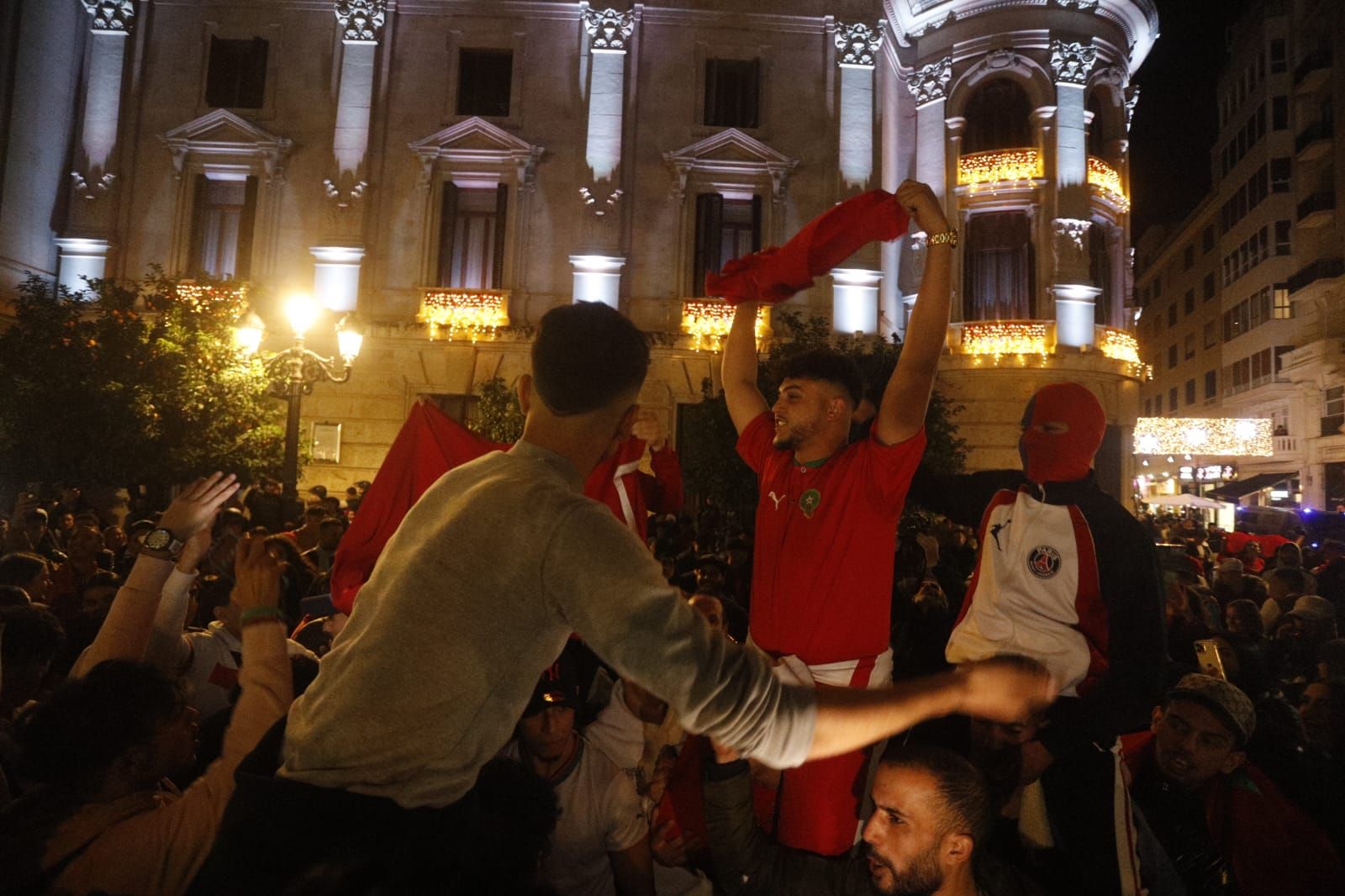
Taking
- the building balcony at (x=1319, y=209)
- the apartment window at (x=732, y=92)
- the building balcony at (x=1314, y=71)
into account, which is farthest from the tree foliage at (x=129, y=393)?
the building balcony at (x=1314, y=71)

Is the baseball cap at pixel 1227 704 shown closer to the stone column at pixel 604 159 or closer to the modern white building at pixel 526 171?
the modern white building at pixel 526 171

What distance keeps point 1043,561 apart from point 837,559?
27.1 inches

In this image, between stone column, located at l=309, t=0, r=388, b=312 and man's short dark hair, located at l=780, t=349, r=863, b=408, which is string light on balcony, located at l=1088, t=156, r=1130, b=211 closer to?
stone column, located at l=309, t=0, r=388, b=312

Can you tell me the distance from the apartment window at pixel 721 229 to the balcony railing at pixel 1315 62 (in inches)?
997

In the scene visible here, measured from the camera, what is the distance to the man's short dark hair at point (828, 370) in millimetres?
3086

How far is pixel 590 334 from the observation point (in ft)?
5.68

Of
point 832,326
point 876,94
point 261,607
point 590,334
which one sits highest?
point 876,94

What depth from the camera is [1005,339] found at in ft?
62.3

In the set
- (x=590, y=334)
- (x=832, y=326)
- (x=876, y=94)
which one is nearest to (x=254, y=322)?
(x=590, y=334)

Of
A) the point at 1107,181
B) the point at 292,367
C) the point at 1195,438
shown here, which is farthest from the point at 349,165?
the point at 1195,438

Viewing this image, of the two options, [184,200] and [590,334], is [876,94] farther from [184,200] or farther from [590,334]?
[590,334]

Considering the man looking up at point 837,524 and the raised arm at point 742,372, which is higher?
the raised arm at point 742,372

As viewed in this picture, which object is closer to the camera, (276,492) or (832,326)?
(276,492)

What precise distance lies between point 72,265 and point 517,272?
372 inches
